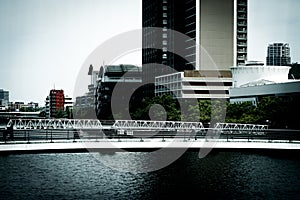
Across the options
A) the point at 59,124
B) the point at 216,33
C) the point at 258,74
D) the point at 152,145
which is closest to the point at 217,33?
the point at 216,33

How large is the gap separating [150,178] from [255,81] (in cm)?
7820

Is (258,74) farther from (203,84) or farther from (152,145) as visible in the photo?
(152,145)

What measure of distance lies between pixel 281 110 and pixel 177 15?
8912 cm

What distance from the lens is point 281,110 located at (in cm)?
7194

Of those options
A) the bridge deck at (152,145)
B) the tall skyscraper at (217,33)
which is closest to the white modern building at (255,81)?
the tall skyscraper at (217,33)

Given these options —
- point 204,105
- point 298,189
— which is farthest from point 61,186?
point 204,105

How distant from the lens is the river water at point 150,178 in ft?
90.9

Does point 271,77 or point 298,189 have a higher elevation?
point 271,77

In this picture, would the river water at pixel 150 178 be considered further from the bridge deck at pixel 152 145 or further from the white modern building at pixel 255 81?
the white modern building at pixel 255 81

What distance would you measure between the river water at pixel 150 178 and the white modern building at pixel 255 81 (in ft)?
172

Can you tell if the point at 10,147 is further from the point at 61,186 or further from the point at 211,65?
the point at 211,65

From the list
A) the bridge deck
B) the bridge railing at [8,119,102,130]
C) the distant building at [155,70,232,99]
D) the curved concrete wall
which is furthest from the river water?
the distant building at [155,70,232,99]

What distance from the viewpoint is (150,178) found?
33.1 meters

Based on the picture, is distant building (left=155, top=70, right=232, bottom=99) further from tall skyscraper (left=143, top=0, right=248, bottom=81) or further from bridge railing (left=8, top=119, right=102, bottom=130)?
bridge railing (left=8, top=119, right=102, bottom=130)
